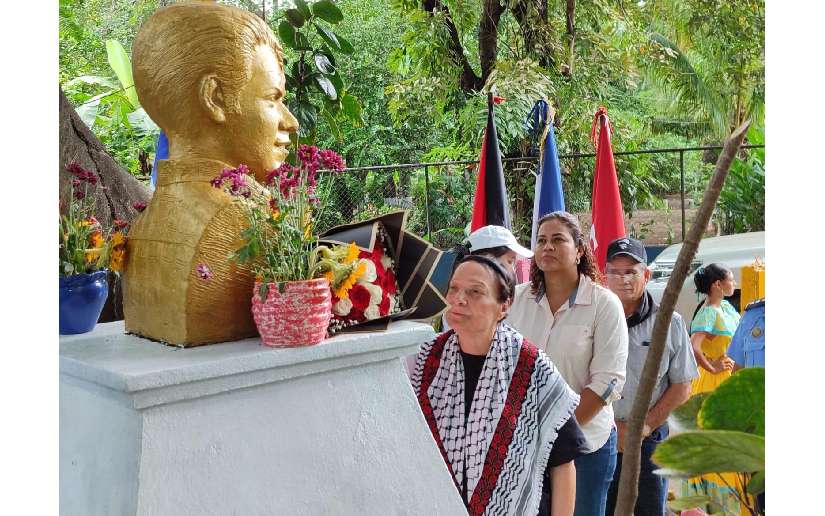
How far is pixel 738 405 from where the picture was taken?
78cm

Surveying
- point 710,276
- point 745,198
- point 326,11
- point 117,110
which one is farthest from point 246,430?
point 745,198

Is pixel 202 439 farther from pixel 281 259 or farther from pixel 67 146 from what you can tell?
pixel 67 146

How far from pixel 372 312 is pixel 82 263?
59cm

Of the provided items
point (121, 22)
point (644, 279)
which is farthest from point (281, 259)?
point (121, 22)

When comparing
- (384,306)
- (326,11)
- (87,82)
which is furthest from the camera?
(87,82)

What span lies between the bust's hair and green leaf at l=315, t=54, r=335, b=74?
2.35 m

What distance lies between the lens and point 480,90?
289 inches

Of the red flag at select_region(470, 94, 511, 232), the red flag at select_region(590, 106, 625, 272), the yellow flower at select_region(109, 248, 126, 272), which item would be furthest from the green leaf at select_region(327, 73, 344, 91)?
the yellow flower at select_region(109, 248, 126, 272)

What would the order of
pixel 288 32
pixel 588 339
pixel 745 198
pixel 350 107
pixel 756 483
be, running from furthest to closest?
pixel 745 198 → pixel 350 107 → pixel 288 32 → pixel 588 339 → pixel 756 483

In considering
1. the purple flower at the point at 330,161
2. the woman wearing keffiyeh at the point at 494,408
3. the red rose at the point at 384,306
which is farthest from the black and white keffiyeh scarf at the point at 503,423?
the purple flower at the point at 330,161

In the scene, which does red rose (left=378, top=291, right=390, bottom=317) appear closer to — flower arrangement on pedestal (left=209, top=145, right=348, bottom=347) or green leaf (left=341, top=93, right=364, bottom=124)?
flower arrangement on pedestal (left=209, top=145, right=348, bottom=347)

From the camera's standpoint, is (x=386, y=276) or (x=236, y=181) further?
(x=386, y=276)

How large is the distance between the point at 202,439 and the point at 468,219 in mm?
7316

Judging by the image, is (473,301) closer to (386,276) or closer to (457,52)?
(386,276)
